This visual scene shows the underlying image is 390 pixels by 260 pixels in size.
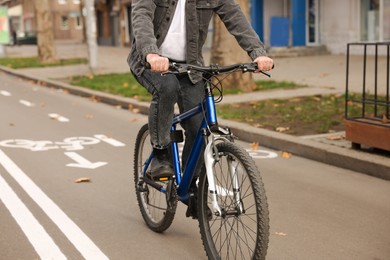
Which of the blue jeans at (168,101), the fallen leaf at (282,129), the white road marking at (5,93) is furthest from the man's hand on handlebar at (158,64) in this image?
the white road marking at (5,93)

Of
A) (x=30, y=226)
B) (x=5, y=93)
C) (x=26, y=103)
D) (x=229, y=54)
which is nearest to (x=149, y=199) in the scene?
(x=30, y=226)

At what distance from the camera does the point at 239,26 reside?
4.58 meters

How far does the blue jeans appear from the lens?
4.55 meters

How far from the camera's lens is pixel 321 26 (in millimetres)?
28719

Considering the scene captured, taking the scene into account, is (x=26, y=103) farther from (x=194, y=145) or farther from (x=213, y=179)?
(x=213, y=179)

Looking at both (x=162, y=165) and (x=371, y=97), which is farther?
(x=371, y=97)

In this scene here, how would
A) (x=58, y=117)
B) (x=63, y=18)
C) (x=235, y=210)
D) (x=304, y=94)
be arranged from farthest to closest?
(x=63, y=18) → (x=304, y=94) → (x=58, y=117) → (x=235, y=210)

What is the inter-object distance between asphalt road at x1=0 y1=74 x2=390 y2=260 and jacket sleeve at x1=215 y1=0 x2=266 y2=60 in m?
1.32

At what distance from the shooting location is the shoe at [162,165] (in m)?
4.88

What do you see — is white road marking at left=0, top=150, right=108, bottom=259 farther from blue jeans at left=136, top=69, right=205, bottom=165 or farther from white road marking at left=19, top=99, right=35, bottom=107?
white road marking at left=19, top=99, right=35, bottom=107

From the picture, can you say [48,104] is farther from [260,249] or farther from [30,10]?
[30,10]

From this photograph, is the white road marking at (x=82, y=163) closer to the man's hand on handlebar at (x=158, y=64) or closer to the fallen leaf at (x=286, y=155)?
the fallen leaf at (x=286, y=155)

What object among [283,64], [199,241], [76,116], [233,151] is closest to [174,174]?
[199,241]

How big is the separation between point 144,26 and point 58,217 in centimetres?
202
